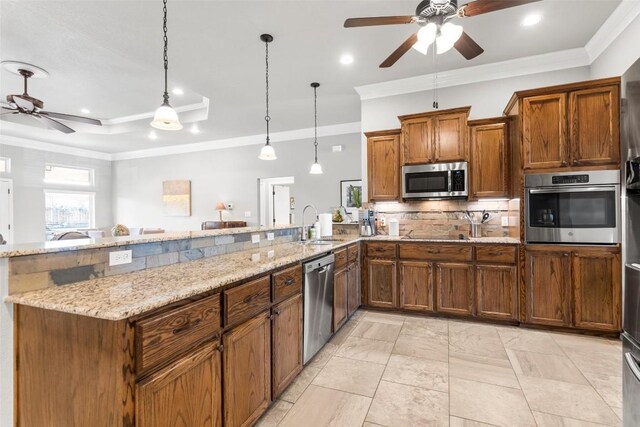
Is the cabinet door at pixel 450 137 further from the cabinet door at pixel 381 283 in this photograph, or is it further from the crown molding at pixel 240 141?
the crown molding at pixel 240 141

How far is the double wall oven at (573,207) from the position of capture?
283 centimetres

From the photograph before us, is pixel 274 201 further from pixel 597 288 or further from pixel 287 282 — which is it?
pixel 597 288

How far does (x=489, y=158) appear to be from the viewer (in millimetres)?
3570

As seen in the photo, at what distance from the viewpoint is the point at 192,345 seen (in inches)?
50.9

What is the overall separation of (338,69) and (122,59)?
2579 mm

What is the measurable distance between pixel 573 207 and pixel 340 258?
2.37 metres

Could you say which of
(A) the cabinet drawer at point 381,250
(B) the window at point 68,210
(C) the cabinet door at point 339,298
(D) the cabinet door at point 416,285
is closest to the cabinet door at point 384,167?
(A) the cabinet drawer at point 381,250

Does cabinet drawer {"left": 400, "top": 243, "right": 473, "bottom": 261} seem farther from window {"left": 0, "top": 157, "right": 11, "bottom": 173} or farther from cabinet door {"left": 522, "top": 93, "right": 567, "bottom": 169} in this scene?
window {"left": 0, "top": 157, "right": 11, "bottom": 173}

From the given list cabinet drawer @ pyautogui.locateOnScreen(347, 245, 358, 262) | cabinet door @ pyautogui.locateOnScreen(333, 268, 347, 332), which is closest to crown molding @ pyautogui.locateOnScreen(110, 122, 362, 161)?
cabinet drawer @ pyautogui.locateOnScreen(347, 245, 358, 262)

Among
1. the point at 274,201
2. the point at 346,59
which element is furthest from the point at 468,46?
the point at 274,201

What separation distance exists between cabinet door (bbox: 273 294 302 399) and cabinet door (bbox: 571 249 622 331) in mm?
2758

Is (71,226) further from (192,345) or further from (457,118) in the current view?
(457,118)

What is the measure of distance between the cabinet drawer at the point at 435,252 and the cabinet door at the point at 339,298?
85 cm

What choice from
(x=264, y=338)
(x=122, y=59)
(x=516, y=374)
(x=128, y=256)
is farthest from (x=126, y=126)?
(x=516, y=374)
